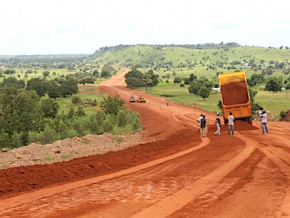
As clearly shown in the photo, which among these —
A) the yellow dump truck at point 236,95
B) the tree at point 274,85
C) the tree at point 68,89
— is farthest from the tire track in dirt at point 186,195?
the tree at point 274,85

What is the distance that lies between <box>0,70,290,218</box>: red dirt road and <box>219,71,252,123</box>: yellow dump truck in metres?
7.52

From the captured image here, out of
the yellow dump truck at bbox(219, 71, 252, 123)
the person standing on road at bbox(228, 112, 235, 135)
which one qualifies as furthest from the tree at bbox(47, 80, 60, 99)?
the person standing on road at bbox(228, 112, 235, 135)

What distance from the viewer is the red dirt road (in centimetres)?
902

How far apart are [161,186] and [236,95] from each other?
1663 centimetres

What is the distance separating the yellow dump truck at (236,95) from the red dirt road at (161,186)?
752 centimetres

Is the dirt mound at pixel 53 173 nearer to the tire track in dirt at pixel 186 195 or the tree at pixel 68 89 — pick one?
the tire track in dirt at pixel 186 195

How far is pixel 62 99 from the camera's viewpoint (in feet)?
229

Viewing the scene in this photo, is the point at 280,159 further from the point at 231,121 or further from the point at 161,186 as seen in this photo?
the point at 231,121

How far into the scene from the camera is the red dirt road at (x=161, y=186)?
355 inches

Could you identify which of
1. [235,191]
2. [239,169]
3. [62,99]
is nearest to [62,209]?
[235,191]

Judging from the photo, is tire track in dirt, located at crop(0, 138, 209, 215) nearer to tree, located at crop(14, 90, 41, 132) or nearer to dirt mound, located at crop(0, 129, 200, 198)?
dirt mound, located at crop(0, 129, 200, 198)

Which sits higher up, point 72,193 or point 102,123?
point 72,193

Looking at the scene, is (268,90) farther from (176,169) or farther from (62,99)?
(176,169)

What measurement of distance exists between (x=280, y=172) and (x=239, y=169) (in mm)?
1475
